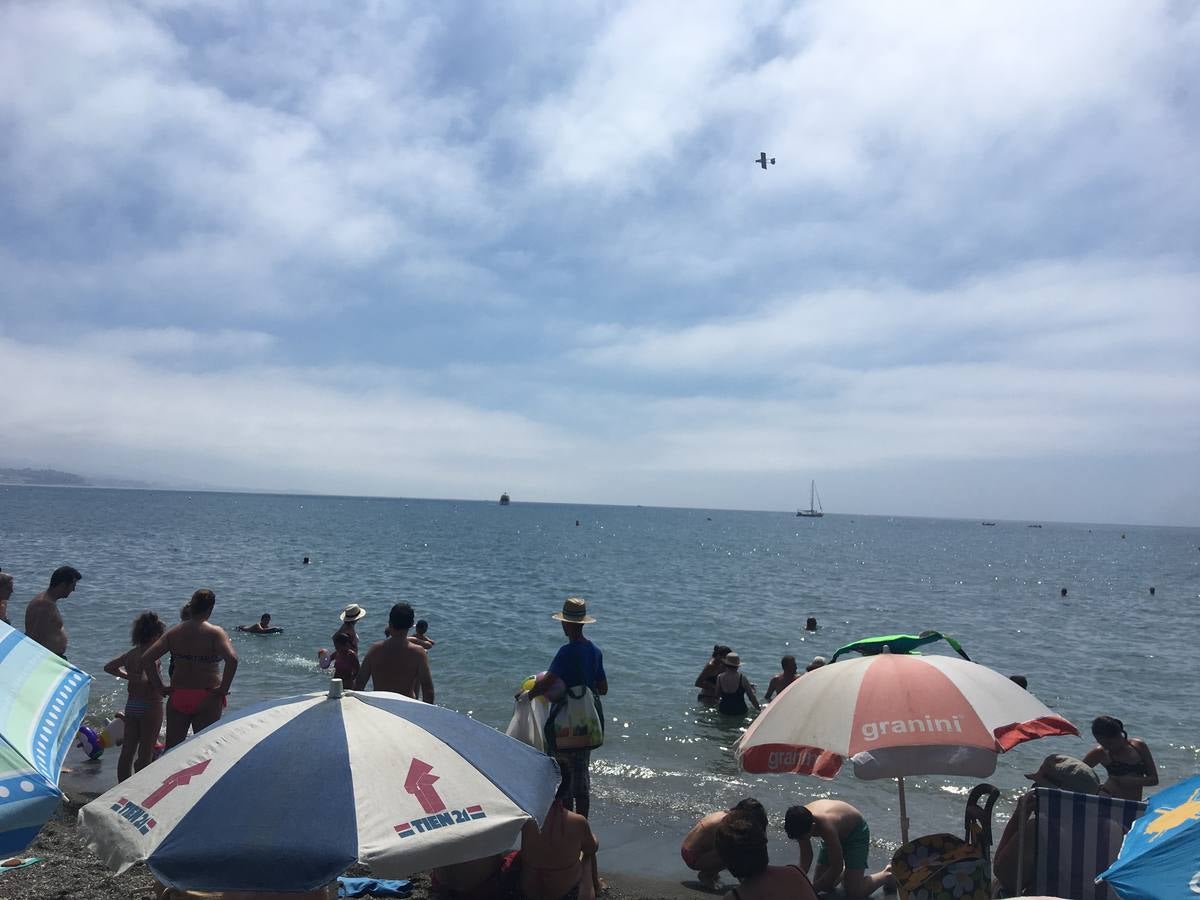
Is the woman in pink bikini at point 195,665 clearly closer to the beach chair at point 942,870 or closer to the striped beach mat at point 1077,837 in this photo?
the beach chair at point 942,870

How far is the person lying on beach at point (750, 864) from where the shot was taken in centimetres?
391

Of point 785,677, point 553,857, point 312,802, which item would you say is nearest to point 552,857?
point 553,857

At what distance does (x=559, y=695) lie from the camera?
20.4ft

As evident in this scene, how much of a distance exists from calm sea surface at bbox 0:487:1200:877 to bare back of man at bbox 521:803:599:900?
7.89ft

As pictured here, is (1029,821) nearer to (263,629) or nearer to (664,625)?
(263,629)

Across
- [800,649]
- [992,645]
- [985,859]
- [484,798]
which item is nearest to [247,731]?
[484,798]

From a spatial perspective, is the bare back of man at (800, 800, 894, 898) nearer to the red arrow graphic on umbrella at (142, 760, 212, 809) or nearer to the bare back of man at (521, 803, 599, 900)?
the bare back of man at (521, 803, 599, 900)

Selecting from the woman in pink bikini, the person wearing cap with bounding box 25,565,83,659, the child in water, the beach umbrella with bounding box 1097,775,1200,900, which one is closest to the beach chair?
the beach umbrella with bounding box 1097,775,1200,900

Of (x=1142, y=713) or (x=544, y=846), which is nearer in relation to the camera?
(x=544, y=846)

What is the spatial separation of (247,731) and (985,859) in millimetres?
4503

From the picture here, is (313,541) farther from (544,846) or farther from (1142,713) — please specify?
(544,846)

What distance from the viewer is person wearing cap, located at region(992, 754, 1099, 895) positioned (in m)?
5.12

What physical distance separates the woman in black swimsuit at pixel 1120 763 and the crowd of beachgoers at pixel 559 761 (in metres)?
0.01

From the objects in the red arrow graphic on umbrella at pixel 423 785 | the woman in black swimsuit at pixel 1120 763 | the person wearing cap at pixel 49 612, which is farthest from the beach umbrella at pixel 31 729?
the woman in black swimsuit at pixel 1120 763
